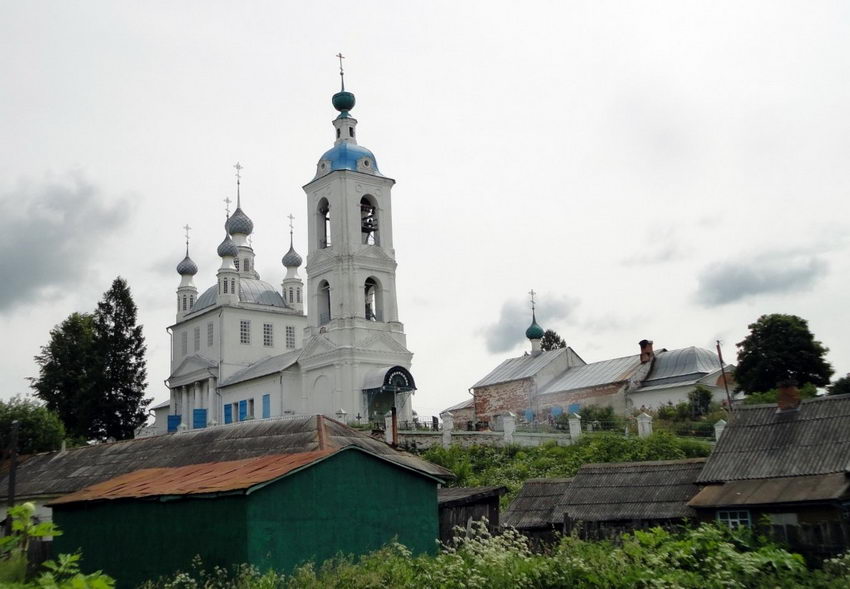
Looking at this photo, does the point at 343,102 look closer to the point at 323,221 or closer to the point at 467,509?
the point at 323,221

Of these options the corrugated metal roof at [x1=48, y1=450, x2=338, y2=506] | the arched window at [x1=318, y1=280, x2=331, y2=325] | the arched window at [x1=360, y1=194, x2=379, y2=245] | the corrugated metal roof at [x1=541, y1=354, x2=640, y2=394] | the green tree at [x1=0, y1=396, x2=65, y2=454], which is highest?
the arched window at [x1=360, y1=194, x2=379, y2=245]

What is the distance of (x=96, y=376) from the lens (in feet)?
143

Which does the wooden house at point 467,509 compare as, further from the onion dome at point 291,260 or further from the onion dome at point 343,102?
the onion dome at point 291,260

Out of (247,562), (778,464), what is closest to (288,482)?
(247,562)

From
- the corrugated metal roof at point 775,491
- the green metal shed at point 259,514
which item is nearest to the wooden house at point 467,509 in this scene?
the green metal shed at point 259,514

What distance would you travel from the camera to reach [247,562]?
1393 centimetres

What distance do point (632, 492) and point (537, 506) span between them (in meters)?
2.17

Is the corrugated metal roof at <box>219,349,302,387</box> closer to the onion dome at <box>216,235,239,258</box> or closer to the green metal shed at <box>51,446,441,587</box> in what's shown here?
the onion dome at <box>216,235,239,258</box>

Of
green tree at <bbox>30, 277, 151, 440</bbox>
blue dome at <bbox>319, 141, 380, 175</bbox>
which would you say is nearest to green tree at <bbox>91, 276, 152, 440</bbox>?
green tree at <bbox>30, 277, 151, 440</bbox>

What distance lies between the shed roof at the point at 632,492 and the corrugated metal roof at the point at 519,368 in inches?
950

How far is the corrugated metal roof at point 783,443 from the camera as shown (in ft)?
55.4

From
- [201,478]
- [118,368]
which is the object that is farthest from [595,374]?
[201,478]

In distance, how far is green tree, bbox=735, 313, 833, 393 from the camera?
1495 inches

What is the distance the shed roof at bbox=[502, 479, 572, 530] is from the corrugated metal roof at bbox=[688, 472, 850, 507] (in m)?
3.22
